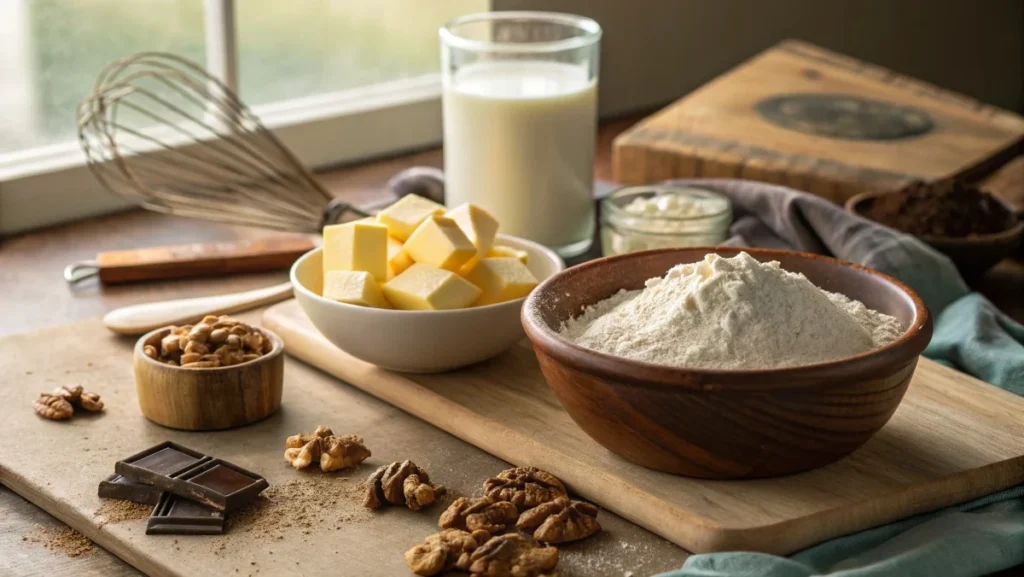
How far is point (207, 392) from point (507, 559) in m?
0.36

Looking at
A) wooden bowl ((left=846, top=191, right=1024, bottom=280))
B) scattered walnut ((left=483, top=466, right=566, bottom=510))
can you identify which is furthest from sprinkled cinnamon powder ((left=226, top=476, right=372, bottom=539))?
wooden bowl ((left=846, top=191, right=1024, bottom=280))

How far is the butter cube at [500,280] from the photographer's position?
1.16 metres

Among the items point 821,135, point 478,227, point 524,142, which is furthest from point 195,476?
point 821,135

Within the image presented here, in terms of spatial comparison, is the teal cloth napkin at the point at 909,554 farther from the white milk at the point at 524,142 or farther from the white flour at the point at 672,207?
the white milk at the point at 524,142

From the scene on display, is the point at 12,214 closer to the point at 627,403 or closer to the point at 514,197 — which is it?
the point at 514,197

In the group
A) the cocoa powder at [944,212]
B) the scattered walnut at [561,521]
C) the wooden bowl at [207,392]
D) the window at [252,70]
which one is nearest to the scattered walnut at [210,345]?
the wooden bowl at [207,392]

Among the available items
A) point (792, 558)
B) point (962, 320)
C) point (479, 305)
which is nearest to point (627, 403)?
point (792, 558)

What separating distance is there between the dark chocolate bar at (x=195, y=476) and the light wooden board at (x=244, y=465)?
31 mm

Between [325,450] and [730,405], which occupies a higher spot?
[730,405]

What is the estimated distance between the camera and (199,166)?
183 centimetres

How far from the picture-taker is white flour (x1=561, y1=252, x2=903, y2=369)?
3.06ft

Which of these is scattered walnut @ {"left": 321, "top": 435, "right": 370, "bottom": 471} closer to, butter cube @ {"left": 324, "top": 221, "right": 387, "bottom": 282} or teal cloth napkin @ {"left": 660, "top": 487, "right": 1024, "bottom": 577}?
butter cube @ {"left": 324, "top": 221, "right": 387, "bottom": 282}

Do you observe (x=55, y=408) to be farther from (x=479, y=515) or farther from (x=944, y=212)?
(x=944, y=212)

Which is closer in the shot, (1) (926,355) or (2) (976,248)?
(1) (926,355)
